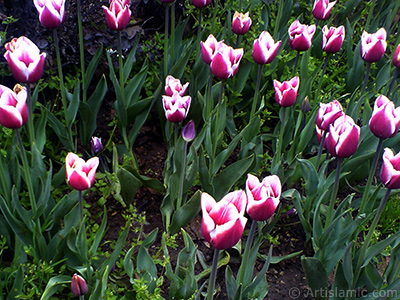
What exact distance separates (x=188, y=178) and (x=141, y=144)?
67cm

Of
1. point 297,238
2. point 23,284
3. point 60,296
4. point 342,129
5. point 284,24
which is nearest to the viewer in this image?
point 342,129

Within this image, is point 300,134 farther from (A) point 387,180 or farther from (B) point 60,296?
(B) point 60,296

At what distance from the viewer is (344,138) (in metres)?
1.45

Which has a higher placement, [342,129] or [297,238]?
[342,129]

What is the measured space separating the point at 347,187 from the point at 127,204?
3.75 ft

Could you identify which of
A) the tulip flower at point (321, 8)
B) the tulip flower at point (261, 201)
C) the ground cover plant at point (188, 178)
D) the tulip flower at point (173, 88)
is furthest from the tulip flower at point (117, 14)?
the tulip flower at point (261, 201)

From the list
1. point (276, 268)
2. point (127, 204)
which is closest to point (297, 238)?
point (276, 268)

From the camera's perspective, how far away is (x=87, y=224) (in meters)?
1.99

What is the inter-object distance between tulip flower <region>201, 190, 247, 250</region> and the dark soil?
83cm

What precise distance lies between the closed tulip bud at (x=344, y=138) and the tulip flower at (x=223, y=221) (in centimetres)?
48

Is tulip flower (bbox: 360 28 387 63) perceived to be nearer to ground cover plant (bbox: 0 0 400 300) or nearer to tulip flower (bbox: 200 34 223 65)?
ground cover plant (bbox: 0 0 400 300)

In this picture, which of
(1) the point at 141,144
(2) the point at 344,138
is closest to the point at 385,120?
(2) the point at 344,138

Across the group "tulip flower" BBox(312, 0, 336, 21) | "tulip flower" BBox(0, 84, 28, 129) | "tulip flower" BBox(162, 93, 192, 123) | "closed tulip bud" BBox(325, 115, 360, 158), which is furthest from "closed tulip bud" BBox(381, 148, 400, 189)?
"tulip flower" BBox(312, 0, 336, 21)

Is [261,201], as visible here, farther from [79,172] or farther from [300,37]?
[300,37]
